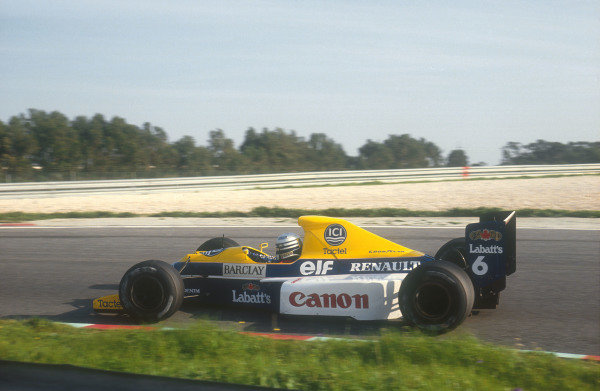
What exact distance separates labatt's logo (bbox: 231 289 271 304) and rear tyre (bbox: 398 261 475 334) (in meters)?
1.51

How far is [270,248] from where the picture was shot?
426 inches

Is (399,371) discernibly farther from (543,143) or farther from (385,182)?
(543,143)

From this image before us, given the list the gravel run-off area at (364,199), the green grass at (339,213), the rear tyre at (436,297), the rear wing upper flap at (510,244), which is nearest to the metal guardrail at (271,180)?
the gravel run-off area at (364,199)

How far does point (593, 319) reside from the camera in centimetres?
A: 603

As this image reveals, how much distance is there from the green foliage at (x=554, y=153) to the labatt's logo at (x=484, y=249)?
122 feet

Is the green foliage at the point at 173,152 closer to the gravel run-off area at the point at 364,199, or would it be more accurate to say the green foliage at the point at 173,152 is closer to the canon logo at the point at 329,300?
the gravel run-off area at the point at 364,199

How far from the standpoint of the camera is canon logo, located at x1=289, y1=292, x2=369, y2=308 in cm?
591

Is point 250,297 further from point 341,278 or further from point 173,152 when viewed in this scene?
point 173,152

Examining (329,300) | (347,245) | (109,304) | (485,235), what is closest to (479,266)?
(485,235)

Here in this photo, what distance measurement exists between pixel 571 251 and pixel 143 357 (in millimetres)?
7428

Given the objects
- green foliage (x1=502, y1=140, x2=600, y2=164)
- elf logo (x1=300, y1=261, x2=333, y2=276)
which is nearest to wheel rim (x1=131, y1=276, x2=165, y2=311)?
elf logo (x1=300, y1=261, x2=333, y2=276)

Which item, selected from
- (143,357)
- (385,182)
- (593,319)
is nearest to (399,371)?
(143,357)

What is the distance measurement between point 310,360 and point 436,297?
5.10ft

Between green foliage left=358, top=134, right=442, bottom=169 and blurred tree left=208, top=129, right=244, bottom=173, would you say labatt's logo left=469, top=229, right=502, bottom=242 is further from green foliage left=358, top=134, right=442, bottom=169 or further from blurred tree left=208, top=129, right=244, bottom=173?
blurred tree left=208, top=129, right=244, bottom=173
